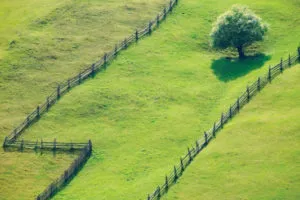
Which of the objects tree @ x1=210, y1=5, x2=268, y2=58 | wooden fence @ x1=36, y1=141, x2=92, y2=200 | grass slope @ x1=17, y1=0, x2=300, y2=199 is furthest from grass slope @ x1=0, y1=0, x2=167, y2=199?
tree @ x1=210, y1=5, x2=268, y2=58

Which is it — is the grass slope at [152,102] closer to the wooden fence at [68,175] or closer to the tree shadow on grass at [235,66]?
the tree shadow on grass at [235,66]

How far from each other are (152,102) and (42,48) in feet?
74.3

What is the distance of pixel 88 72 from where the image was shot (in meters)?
85.0

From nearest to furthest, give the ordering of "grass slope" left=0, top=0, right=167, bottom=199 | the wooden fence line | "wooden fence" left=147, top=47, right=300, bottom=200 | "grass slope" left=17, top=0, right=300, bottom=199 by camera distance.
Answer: "wooden fence" left=147, top=47, right=300, bottom=200
"grass slope" left=17, top=0, right=300, bottom=199
"grass slope" left=0, top=0, right=167, bottom=199
the wooden fence line

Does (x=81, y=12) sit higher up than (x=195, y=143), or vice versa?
(x=81, y=12)

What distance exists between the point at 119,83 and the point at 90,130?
448 inches

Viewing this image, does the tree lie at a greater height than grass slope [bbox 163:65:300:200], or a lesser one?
greater

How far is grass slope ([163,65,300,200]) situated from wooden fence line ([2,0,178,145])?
23669 mm

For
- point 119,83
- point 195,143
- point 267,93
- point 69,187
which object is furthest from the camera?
point 119,83

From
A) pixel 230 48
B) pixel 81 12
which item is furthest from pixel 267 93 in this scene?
pixel 81 12

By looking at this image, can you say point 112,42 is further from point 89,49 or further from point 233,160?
point 233,160

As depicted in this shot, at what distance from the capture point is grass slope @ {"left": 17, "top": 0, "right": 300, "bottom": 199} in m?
66.5

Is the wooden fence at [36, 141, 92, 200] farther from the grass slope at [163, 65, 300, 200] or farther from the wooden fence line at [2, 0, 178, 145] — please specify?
the grass slope at [163, 65, 300, 200]

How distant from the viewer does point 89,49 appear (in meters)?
91.3
